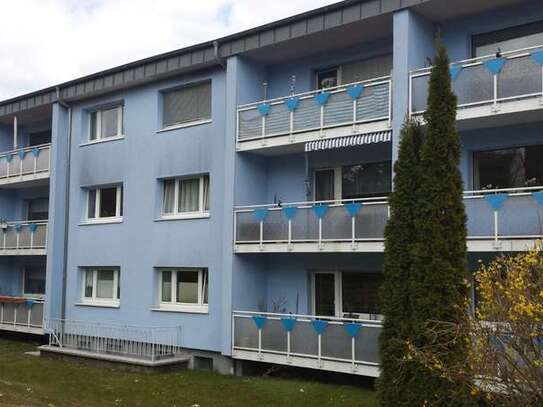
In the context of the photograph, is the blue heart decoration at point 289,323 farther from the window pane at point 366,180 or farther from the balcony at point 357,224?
the window pane at point 366,180

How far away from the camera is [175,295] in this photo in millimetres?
20625

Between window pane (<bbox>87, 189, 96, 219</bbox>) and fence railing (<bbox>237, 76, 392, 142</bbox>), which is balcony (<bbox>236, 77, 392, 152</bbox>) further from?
window pane (<bbox>87, 189, 96, 219</bbox>)

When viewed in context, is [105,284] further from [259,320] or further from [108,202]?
[259,320]

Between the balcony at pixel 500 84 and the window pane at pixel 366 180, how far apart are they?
3.34 m

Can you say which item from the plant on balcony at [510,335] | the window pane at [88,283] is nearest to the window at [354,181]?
the plant on balcony at [510,335]

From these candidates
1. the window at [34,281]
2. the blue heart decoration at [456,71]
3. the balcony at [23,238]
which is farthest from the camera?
the window at [34,281]

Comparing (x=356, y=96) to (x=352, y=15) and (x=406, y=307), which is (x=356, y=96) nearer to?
(x=352, y=15)

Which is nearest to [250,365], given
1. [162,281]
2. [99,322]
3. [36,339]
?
[162,281]

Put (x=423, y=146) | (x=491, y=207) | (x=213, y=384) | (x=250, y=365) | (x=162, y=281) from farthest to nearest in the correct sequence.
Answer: (x=162, y=281) → (x=250, y=365) → (x=213, y=384) → (x=491, y=207) → (x=423, y=146)

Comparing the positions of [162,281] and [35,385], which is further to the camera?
[162,281]

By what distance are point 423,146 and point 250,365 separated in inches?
362

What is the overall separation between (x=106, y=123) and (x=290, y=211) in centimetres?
961

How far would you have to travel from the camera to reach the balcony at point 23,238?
2461 centimetres

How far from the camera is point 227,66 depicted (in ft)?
62.5
